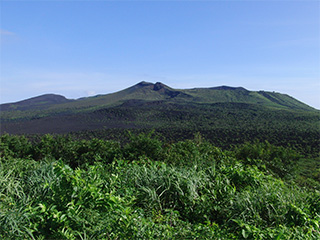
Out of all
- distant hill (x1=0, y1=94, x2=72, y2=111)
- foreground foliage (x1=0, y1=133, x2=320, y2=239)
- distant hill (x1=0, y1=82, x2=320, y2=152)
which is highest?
distant hill (x1=0, y1=94, x2=72, y2=111)

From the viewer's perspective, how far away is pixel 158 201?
307cm

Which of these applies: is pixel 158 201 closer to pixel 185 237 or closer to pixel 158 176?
pixel 158 176

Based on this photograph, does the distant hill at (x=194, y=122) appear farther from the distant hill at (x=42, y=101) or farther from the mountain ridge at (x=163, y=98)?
the distant hill at (x=42, y=101)

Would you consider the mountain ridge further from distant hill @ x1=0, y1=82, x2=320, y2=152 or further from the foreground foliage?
the foreground foliage

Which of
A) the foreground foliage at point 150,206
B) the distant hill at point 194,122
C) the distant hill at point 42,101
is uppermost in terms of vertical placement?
the distant hill at point 42,101

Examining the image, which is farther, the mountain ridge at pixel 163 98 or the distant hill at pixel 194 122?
the mountain ridge at pixel 163 98

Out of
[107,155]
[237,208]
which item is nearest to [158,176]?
[237,208]

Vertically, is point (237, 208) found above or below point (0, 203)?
below

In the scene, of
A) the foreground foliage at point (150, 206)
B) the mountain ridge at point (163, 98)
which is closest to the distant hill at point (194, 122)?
the mountain ridge at point (163, 98)

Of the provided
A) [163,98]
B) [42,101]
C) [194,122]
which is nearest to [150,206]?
[194,122]

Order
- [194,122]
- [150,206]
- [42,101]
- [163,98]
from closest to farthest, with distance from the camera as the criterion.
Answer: [150,206], [194,122], [163,98], [42,101]

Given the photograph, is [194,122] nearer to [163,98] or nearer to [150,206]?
[150,206]

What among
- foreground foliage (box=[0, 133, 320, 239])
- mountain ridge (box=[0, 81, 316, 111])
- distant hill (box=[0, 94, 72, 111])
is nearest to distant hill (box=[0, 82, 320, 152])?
mountain ridge (box=[0, 81, 316, 111])

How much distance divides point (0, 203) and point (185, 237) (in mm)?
1884
